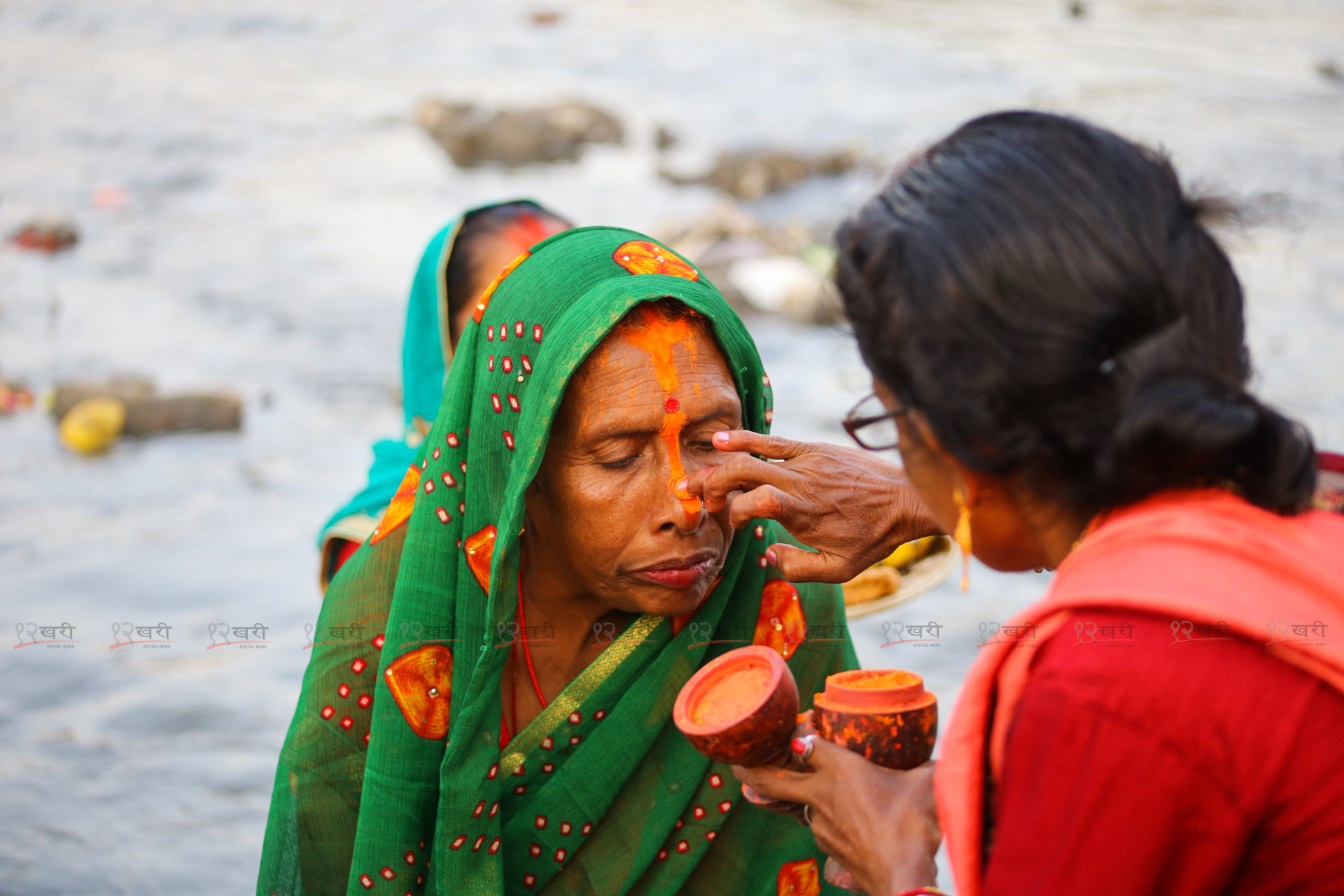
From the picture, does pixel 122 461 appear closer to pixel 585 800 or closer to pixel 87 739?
pixel 87 739

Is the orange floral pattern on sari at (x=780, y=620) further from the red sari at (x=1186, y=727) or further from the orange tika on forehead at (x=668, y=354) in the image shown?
the red sari at (x=1186, y=727)

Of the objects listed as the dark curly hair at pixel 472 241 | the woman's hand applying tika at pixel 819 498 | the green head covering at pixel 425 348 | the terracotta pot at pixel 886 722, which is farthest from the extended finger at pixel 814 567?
the dark curly hair at pixel 472 241

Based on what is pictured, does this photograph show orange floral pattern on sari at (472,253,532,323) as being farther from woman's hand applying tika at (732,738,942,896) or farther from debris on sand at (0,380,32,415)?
debris on sand at (0,380,32,415)

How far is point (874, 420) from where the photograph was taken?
168 cm

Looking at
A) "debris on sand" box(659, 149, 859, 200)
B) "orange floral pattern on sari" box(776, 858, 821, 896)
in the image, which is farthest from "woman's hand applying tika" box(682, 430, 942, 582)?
"debris on sand" box(659, 149, 859, 200)

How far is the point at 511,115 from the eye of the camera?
1564 centimetres

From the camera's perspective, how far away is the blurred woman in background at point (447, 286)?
4.05m

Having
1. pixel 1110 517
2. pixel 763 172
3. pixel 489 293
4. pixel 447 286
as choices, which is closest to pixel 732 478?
pixel 489 293

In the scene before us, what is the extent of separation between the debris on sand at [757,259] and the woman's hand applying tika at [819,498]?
6.95 m

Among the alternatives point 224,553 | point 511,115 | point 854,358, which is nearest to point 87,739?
point 224,553

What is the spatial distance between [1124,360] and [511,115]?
1518cm

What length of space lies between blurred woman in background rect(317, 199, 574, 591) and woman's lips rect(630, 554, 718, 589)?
171cm

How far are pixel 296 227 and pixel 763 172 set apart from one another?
17.4 feet

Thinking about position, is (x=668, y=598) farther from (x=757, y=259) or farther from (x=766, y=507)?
(x=757, y=259)
